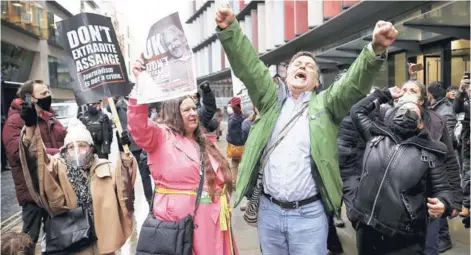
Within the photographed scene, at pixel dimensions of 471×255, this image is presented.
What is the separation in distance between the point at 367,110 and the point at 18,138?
3.40m

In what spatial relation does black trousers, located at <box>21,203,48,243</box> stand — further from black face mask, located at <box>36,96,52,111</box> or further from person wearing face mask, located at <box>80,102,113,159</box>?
person wearing face mask, located at <box>80,102,113,159</box>

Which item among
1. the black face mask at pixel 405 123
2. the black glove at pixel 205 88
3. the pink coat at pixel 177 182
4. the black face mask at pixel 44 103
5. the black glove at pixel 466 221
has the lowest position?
the black glove at pixel 466 221

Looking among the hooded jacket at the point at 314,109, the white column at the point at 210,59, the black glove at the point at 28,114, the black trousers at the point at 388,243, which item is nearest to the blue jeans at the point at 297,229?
the hooded jacket at the point at 314,109

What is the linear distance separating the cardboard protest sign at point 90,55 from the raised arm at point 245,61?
1.56 meters

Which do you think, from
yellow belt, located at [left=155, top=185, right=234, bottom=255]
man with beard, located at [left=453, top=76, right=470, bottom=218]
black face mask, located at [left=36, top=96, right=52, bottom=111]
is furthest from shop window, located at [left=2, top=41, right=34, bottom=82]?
yellow belt, located at [left=155, top=185, right=234, bottom=255]

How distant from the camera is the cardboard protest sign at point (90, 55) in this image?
13.1 ft

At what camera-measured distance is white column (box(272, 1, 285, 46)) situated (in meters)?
Result: 21.2

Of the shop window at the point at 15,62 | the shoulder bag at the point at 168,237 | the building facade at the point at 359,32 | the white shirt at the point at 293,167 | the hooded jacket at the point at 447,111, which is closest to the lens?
the white shirt at the point at 293,167

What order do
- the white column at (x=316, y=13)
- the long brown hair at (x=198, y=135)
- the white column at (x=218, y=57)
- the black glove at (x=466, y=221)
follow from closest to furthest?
the long brown hair at (x=198, y=135) < the black glove at (x=466, y=221) < the white column at (x=316, y=13) < the white column at (x=218, y=57)

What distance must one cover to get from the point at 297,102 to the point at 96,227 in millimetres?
1777

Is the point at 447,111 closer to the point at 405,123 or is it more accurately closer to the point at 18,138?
the point at 405,123

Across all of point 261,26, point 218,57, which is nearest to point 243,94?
point 261,26

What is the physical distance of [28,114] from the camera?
3.25m

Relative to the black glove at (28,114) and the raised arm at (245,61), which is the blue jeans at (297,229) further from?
the black glove at (28,114)
